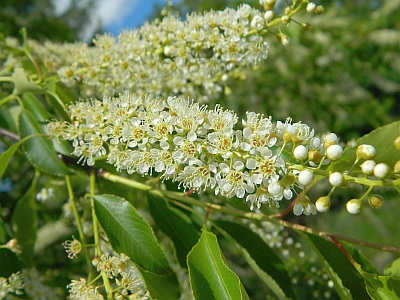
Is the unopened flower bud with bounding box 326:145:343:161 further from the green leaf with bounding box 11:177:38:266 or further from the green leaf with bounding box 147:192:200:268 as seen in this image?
the green leaf with bounding box 11:177:38:266

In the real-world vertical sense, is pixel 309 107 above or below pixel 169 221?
above

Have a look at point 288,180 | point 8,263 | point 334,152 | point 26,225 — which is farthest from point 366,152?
point 26,225

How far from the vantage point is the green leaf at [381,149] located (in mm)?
1080

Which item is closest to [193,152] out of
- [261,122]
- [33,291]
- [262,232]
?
[261,122]

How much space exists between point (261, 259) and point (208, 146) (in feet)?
1.90

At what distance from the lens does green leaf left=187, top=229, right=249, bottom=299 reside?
102cm

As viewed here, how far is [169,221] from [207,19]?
71cm

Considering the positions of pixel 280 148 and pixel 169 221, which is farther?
pixel 169 221

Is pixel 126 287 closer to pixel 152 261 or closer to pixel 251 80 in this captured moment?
pixel 152 261

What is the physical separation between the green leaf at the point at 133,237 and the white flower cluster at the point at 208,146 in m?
0.17

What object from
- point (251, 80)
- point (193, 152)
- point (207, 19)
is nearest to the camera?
point (193, 152)

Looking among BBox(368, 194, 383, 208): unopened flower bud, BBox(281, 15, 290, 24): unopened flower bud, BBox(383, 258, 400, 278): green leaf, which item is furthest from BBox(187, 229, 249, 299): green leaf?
BBox(281, 15, 290, 24): unopened flower bud

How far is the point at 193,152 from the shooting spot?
1.01 m

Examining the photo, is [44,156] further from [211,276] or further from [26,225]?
[211,276]
